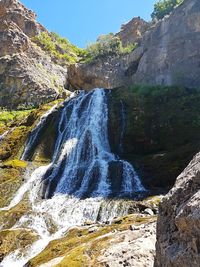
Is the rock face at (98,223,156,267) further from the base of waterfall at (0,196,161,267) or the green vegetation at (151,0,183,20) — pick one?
the green vegetation at (151,0,183,20)

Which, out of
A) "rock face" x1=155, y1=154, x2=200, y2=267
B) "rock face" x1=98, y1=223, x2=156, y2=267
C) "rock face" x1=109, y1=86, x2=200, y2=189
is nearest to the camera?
"rock face" x1=155, y1=154, x2=200, y2=267

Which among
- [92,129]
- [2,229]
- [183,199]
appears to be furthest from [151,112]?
[183,199]

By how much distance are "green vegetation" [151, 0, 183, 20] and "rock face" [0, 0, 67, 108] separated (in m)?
20.8

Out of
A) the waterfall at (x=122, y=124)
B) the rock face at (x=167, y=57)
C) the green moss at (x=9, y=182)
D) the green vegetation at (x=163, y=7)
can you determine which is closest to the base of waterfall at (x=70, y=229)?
the green moss at (x=9, y=182)

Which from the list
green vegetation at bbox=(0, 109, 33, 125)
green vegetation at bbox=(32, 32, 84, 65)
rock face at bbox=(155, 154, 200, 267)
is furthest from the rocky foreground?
green vegetation at bbox=(32, 32, 84, 65)

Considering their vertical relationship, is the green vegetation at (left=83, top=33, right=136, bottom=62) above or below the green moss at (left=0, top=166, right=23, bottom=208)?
above

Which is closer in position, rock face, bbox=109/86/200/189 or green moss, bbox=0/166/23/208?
green moss, bbox=0/166/23/208

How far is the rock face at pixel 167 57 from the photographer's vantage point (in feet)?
152

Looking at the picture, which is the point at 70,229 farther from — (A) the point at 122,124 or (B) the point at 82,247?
(A) the point at 122,124

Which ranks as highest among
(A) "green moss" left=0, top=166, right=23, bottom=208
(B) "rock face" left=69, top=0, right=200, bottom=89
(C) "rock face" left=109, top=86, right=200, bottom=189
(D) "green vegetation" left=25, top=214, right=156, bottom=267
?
(B) "rock face" left=69, top=0, right=200, bottom=89

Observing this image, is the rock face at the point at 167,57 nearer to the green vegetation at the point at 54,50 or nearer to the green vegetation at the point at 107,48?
the green vegetation at the point at 107,48

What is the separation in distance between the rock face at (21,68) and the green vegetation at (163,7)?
20848 millimetres

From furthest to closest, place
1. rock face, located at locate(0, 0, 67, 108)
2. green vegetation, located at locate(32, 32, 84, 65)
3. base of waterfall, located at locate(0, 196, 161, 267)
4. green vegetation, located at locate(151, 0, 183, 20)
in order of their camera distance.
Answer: green vegetation, located at locate(32, 32, 84, 65)
green vegetation, located at locate(151, 0, 183, 20)
rock face, located at locate(0, 0, 67, 108)
base of waterfall, located at locate(0, 196, 161, 267)

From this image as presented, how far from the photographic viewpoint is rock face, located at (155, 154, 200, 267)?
576 cm
